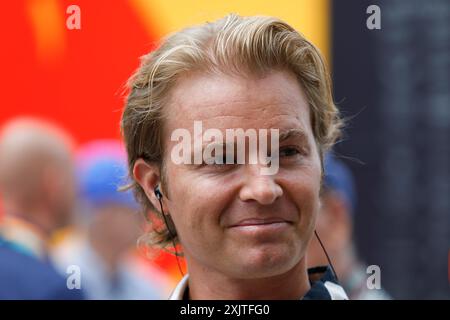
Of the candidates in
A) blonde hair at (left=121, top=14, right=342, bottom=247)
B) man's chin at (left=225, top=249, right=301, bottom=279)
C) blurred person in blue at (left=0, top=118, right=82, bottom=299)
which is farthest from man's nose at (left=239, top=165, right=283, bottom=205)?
blurred person in blue at (left=0, top=118, right=82, bottom=299)

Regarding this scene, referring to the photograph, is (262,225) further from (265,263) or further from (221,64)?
(221,64)

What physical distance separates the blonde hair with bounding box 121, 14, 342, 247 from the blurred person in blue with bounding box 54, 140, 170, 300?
2.32 metres

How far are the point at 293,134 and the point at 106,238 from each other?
2946 millimetres

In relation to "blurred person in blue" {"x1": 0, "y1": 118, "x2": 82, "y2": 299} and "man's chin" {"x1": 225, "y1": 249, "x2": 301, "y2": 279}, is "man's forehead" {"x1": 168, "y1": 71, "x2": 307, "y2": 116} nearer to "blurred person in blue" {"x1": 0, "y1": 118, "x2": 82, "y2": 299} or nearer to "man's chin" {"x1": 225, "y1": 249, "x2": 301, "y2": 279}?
"man's chin" {"x1": 225, "y1": 249, "x2": 301, "y2": 279}

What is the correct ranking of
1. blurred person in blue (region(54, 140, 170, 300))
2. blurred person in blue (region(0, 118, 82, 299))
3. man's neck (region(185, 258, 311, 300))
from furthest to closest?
blurred person in blue (region(54, 140, 170, 300)), blurred person in blue (region(0, 118, 82, 299)), man's neck (region(185, 258, 311, 300))

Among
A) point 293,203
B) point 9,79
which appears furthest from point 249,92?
point 9,79

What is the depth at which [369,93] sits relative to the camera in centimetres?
498

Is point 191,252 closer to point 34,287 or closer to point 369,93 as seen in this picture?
point 34,287

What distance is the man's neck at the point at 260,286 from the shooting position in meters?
1.92

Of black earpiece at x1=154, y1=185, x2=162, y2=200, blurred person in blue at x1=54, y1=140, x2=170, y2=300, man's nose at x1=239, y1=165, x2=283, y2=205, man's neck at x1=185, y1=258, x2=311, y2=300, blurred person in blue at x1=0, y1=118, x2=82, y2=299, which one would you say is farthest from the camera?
blurred person in blue at x1=54, y1=140, x2=170, y2=300

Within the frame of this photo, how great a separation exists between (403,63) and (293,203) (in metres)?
3.37

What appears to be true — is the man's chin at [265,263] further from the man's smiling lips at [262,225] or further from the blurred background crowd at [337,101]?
the blurred background crowd at [337,101]

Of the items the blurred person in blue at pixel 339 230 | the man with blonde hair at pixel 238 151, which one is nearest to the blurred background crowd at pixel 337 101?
the blurred person in blue at pixel 339 230

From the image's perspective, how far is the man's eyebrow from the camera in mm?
1872
